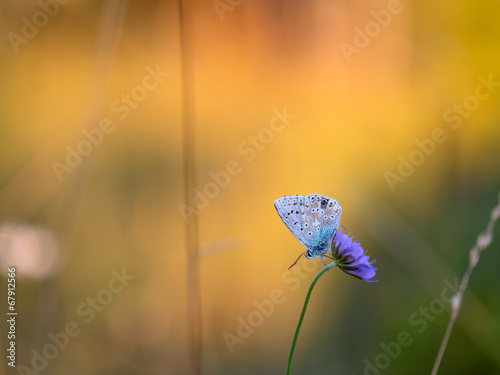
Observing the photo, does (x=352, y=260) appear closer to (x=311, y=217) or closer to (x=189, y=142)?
(x=311, y=217)

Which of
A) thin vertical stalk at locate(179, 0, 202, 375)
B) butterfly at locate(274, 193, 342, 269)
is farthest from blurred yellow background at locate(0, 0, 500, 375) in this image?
butterfly at locate(274, 193, 342, 269)

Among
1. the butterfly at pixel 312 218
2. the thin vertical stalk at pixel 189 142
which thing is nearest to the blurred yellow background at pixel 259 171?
the thin vertical stalk at pixel 189 142

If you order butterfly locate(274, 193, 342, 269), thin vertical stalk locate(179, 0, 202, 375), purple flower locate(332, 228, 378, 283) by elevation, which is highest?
thin vertical stalk locate(179, 0, 202, 375)

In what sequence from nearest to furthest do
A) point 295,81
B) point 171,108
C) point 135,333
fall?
point 135,333, point 171,108, point 295,81

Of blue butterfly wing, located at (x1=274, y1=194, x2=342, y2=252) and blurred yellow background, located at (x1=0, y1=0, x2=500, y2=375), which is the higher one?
blurred yellow background, located at (x1=0, y1=0, x2=500, y2=375)

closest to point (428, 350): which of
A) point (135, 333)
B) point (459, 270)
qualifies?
point (459, 270)

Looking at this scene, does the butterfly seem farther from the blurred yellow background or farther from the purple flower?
the blurred yellow background

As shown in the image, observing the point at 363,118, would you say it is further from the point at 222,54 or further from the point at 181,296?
the point at 181,296
